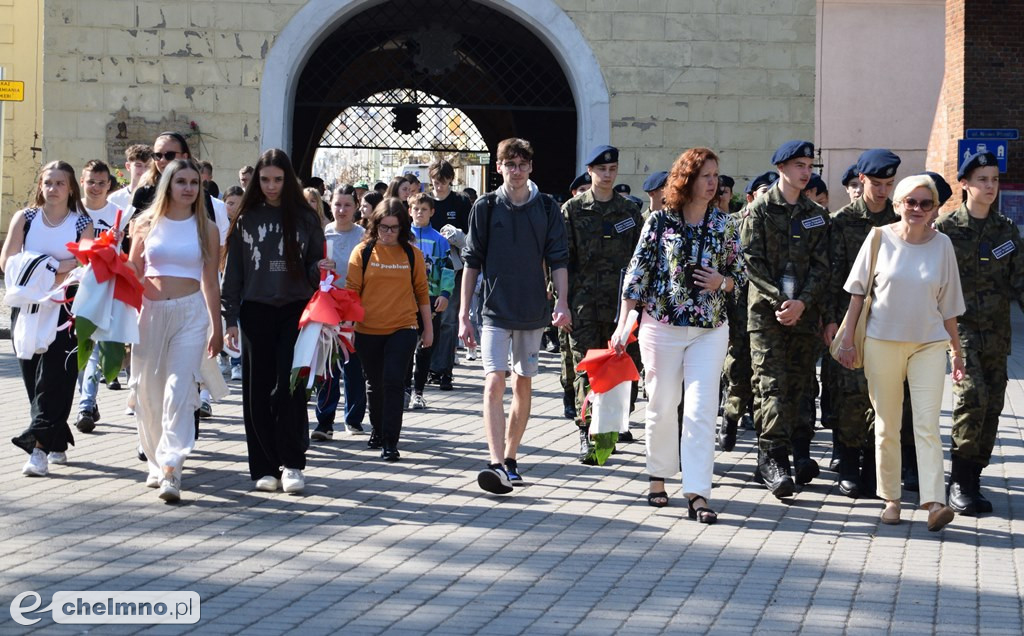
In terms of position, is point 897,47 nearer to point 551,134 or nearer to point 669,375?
point 551,134

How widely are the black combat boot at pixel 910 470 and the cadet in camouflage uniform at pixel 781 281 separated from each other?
810 millimetres

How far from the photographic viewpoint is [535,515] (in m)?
7.64

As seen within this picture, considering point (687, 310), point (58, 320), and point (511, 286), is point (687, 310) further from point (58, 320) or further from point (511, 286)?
point (58, 320)

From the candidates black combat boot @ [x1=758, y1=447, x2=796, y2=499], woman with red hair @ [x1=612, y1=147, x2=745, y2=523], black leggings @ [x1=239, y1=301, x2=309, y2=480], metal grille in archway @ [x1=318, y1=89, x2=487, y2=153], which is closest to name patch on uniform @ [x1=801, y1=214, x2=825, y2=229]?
woman with red hair @ [x1=612, y1=147, x2=745, y2=523]

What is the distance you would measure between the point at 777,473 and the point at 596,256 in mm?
2220

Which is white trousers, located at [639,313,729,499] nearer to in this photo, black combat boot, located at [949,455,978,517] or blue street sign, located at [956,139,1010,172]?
black combat boot, located at [949,455,978,517]

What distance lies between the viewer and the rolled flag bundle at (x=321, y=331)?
7992 mm

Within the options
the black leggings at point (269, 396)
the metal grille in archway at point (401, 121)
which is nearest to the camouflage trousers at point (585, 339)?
the black leggings at point (269, 396)

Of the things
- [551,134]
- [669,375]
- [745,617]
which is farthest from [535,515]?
[551,134]

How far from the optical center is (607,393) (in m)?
8.21

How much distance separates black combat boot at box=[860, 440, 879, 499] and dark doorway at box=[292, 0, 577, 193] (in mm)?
10831

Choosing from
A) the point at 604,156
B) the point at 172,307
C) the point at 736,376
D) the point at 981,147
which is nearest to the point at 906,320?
the point at 736,376

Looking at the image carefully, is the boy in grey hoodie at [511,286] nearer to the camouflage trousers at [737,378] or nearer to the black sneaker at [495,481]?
the black sneaker at [495,481]

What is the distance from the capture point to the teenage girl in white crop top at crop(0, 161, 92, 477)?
28.3ft
